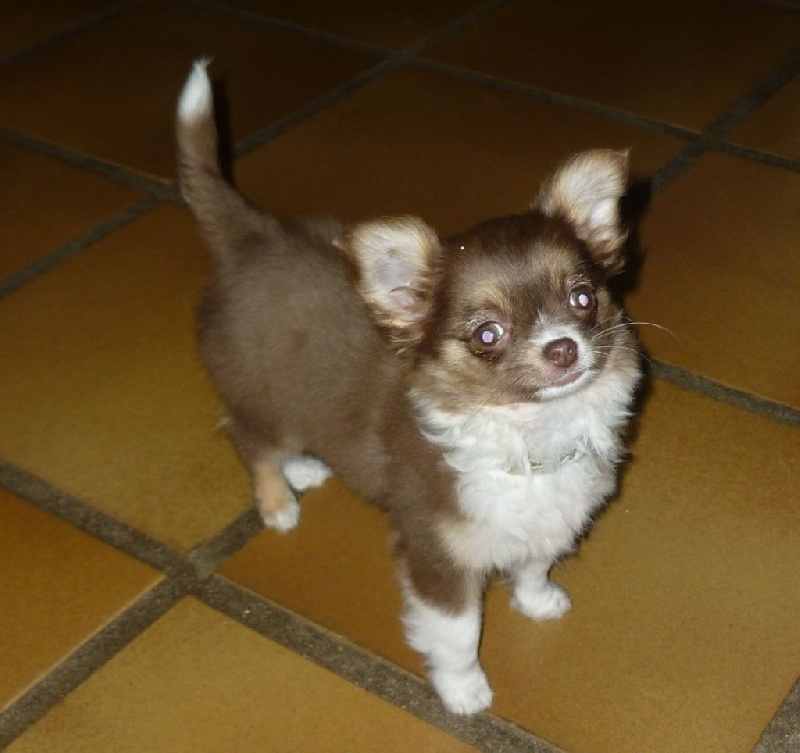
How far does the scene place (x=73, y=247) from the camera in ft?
12.0

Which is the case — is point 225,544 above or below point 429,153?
below

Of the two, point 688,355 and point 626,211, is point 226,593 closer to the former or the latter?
point 688,355

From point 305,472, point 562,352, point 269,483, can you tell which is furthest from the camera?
point 305,472

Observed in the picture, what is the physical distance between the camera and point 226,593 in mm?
2586

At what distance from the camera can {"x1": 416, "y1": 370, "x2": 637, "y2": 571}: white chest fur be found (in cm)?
215

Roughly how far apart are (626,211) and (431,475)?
70.4 inches

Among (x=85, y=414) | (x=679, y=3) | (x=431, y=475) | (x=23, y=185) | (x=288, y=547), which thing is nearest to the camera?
(x=431, y=475)

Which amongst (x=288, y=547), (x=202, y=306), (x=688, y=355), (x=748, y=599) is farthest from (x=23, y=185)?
(x=748, y=599)

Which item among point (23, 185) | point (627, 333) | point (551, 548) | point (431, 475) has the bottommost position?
point (23, 185)

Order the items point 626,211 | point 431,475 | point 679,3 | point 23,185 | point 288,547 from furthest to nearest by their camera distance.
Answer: point 679,3 → point 23,185 → point 626,211 → point 288,547 → point 431,475

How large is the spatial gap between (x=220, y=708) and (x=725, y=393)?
1515 millimetres

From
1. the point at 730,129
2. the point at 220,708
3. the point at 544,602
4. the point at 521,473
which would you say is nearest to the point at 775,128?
the point at 730,129

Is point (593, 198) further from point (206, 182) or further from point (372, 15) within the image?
point (372, 15)

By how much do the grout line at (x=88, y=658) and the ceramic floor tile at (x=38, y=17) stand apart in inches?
120
